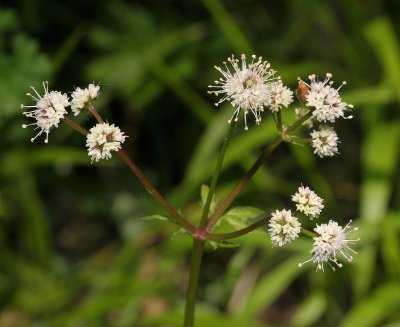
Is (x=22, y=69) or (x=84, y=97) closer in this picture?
(x=84, y=97)

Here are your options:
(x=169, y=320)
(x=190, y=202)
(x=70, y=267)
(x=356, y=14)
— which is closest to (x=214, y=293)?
(x=190, y=202)

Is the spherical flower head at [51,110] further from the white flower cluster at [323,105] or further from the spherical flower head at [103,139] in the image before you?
the white flower cluster at [323,105]

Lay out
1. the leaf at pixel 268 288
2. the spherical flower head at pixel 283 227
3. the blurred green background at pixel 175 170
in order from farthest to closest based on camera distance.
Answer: the blurred green background at pixel 175 170 → the leaf at pixel 268 288 → the spherical flower head at pixel 283 227

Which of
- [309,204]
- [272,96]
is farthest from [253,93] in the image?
[309,204]

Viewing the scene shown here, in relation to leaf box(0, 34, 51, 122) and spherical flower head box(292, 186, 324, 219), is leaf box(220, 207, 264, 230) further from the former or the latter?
leaf box(0, 34, 51, 122)

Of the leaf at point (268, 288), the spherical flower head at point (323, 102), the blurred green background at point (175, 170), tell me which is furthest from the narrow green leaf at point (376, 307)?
the spherical flower head at point (323, 102)

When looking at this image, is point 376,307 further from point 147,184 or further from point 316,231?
point 147,184

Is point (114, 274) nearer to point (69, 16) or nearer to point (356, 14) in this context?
point (69, 16)
